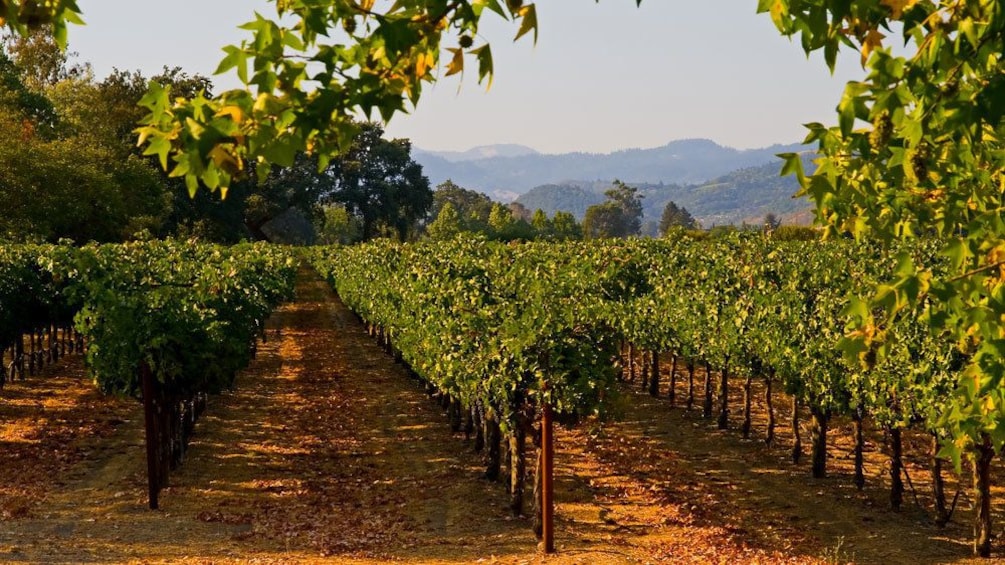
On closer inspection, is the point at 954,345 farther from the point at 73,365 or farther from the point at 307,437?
the point at 73,365

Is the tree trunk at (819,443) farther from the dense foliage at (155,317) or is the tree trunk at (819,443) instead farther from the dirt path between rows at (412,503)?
the dense foliage at (155,317)

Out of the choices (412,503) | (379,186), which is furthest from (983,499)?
(379,186)

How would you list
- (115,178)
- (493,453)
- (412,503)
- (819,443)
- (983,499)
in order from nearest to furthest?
1. (983,499)
2. (412,503)
3. (493,453)
4. (819,443)
5. (115,178)

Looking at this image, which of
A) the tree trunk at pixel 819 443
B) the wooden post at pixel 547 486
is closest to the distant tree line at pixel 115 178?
the wooden post at pixel 547 486

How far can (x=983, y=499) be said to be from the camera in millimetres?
12773

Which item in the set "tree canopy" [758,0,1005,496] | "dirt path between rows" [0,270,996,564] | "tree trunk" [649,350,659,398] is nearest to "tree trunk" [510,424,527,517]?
"dirt path between rows" [0,270,996,564]

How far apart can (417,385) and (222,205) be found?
44.9 m

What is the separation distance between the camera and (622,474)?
17.0m

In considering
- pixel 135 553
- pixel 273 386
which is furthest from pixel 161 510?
pixel 273 386

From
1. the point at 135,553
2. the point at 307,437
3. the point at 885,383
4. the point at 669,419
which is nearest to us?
the point at 135,553

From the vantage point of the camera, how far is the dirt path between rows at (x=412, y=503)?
12812mm

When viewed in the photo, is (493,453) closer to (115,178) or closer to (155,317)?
(155,317)

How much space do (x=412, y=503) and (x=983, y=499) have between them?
899 cm

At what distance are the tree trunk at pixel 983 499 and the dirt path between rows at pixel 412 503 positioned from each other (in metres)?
0.43
